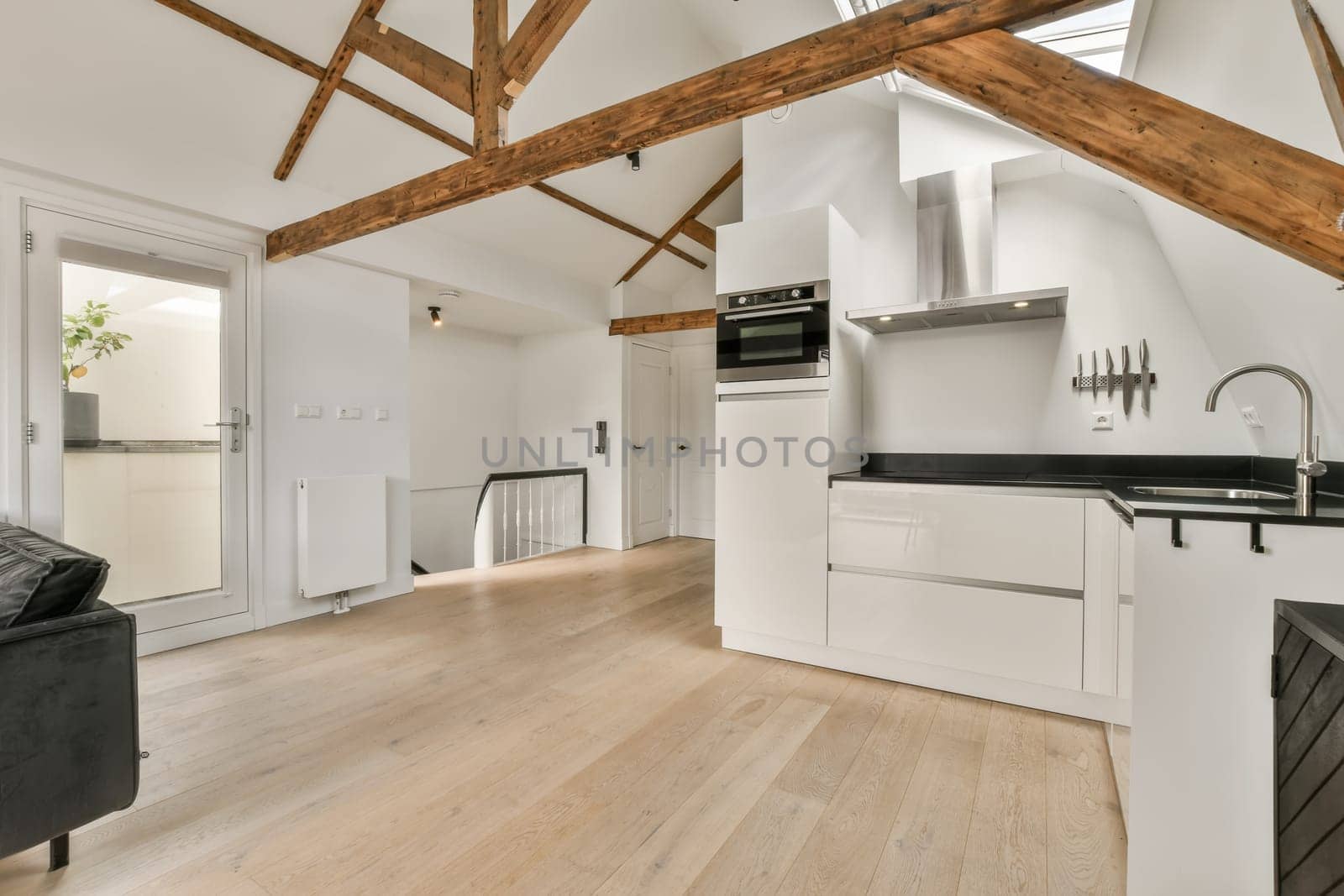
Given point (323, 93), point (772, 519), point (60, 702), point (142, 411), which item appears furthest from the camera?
point (323, 93)

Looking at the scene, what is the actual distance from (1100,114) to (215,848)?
2815mm

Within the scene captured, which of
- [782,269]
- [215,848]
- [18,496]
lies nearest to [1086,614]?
[782,269]

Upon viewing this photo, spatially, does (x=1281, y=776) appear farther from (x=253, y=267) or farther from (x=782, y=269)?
(x=253, y=267)

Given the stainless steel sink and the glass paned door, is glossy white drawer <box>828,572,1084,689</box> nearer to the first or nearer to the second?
the stainless steel sink

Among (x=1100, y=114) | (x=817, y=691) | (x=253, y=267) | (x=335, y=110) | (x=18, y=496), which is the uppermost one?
(x=335, y=110)

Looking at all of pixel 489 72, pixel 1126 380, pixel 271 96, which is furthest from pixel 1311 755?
pixel 271 96

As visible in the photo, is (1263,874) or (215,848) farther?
(215,848)

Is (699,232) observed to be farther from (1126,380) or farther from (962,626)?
(962,626)

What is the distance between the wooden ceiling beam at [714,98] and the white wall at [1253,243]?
0.43 m

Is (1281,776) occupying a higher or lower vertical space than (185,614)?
higher

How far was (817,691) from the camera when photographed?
2.59 m

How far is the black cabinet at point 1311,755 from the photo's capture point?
2.77 feet

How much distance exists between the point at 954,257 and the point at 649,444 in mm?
3919

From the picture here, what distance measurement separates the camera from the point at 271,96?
3.11 metres
